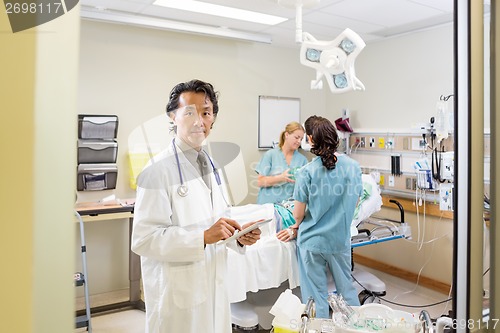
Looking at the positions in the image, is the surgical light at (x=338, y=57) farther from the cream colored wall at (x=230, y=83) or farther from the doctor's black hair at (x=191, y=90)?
the cream colored wall at (x=230, y=83)

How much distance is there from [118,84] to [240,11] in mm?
1053

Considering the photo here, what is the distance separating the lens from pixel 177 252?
1126 millimetres

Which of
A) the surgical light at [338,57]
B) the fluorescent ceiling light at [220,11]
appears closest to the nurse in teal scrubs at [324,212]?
the surgical light at [338,57]

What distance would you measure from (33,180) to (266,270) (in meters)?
1.88

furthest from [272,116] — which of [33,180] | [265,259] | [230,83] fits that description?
[33,180]

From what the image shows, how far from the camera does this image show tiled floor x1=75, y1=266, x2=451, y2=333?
2.39 metres

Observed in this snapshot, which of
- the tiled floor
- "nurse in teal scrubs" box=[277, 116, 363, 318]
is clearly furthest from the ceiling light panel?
the tiled floor

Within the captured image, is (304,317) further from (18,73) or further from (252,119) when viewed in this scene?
(252,119)

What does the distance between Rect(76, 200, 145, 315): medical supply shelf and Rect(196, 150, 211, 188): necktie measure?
1455mm

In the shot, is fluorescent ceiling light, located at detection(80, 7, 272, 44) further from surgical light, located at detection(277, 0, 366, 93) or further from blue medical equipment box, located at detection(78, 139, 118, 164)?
surgical light, located at detection(277, 0, 366, 93)

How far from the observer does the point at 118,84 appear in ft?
9.67

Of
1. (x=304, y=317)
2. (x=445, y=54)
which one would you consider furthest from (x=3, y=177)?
(x=445, y=54)

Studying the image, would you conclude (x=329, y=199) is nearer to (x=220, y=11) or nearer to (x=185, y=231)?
(x=185, y=231)

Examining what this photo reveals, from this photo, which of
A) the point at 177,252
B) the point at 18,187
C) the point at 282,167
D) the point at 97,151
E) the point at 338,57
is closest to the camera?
the point at 18,187
